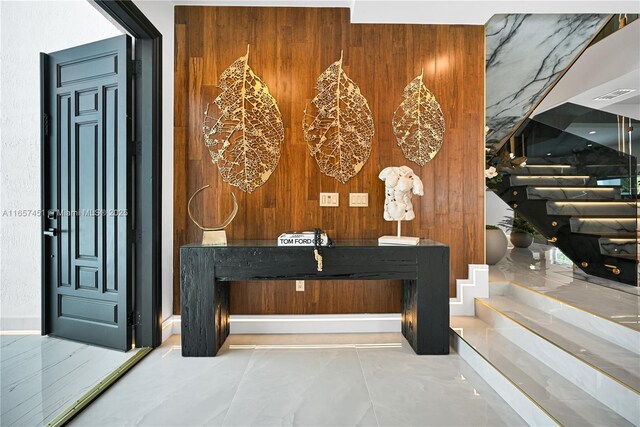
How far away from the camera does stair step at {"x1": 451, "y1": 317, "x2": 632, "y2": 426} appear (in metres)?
1.45

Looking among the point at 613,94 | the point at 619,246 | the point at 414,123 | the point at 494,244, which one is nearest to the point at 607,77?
the point at 613,94

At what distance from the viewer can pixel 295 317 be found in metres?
2.80

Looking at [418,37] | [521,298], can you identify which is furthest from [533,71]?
[521,298]

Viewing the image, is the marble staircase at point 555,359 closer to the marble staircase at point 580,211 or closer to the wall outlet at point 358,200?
the marble staircase at point 580,211

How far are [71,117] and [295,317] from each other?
2431 mm

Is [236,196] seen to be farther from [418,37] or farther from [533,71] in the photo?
[533,71]

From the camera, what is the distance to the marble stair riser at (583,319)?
1.81 m

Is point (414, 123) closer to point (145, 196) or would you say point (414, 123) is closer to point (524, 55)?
point (524, 55)

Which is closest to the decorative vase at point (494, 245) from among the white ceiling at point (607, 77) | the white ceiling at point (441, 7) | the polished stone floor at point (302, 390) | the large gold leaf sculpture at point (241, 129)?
the white ceiling at point (607, 77)

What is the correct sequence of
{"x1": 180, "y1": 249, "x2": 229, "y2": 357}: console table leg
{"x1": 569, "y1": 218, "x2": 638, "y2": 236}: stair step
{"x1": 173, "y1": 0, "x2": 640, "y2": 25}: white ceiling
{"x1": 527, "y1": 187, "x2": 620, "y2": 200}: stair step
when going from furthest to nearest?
{"x1": 527, "y1": 187, "x2": 620, "y2": 200}: stair step < {"x1": 569, "y1": 218, "x2": 638, "y2": 236}: stair step < {"x1": 173, "y1": 0, "x2": 640, "y2": 25}: white ceiling < {"x1": 180, "y1": 249, "x2": 229, "y2": 357}: console table leg

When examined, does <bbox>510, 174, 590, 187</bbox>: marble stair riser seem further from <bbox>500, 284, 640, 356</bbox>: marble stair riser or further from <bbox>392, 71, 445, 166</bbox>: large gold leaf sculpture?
<bbox>392, 71, 445, 166</bbox>: large gold leaf sculpture

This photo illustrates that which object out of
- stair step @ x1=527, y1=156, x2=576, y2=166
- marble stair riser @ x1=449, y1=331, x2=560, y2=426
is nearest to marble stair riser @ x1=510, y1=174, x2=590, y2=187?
stair step @ x1=527, y1=156, x2=576, y2=166

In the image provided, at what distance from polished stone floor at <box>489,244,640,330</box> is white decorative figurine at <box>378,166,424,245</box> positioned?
128cm

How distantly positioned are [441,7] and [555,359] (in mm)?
2609
